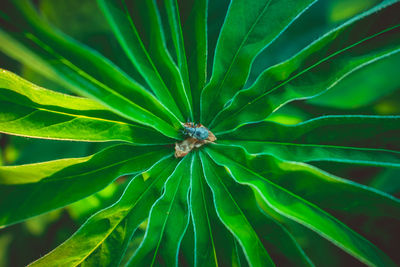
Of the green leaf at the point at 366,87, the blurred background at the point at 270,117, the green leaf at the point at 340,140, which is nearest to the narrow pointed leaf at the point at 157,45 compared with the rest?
the blurred background at the point at 270,117

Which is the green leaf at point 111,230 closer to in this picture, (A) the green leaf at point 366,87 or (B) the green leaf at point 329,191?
(B) the green leaf at point 329,191

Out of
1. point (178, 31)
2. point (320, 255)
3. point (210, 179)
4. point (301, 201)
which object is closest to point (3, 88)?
point (178, 31)

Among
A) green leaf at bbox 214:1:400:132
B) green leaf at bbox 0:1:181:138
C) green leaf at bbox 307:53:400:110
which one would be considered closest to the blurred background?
green leaf at bbox 307:53:400:110

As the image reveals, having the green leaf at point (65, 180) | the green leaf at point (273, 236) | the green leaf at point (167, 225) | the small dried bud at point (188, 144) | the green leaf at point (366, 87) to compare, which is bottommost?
the green leaf at point (273, 236)

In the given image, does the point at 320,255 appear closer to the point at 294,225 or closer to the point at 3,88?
the point at 294,225

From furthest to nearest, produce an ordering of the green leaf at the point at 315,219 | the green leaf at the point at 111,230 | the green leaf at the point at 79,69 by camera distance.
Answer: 1. the green leaf at the point at 111,230
2. the green leaf at the point at 315,219
3. the green leaf at the point at 79,69

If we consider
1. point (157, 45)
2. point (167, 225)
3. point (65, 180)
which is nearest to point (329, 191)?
point (167, 225)

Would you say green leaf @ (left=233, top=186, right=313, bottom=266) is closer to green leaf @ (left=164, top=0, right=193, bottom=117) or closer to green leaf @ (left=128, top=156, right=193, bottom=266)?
green leaf @ (left=128, top=156, right=193, bottom=266)
